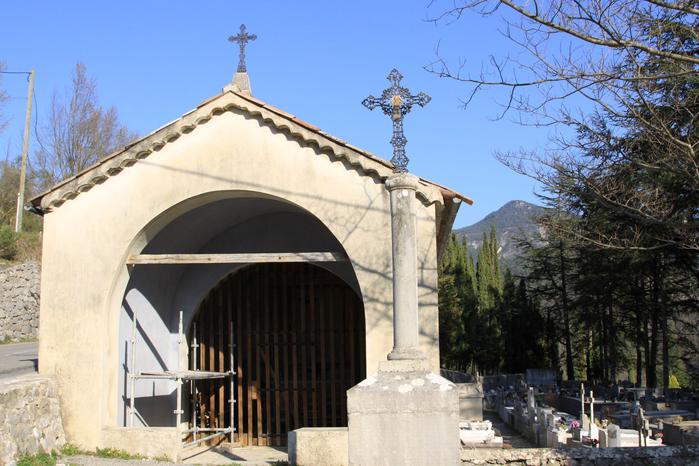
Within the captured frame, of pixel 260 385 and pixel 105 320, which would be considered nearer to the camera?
pixel 105 320

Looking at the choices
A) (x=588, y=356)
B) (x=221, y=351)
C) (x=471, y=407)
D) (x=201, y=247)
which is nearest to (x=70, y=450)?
(x=221, y=351)

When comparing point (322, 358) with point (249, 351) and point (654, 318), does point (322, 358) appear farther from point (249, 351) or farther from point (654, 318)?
point (654, 318)

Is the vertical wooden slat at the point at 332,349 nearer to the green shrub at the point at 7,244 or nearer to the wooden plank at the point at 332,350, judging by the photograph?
the wooden plank at the point at 332,350

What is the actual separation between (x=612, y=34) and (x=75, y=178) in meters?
8.69

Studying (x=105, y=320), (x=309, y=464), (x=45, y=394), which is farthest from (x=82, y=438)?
(x=309, y=464)

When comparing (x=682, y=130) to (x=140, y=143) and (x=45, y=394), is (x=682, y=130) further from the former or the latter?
(x=45, y=394)

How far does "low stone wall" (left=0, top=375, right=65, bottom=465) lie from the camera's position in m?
9.45

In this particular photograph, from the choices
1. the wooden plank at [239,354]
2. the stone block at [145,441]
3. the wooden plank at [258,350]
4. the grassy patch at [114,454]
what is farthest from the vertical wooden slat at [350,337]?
the grassy patch at [114,454]

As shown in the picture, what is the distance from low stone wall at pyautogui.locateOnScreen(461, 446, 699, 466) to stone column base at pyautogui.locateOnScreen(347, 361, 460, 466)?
2.52 meters

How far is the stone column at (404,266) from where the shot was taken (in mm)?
8359

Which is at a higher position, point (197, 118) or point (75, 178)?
point (197, 118)

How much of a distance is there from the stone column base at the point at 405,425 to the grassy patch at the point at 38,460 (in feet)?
15.0

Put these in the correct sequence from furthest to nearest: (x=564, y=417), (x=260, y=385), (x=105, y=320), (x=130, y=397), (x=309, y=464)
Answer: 1. (x=564, y=417)
2. (x=260, y=385)
3. (x=130, y=397)
4. (x=105, y=320)
5. (x=309, y=464)

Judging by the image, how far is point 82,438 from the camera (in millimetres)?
11266
